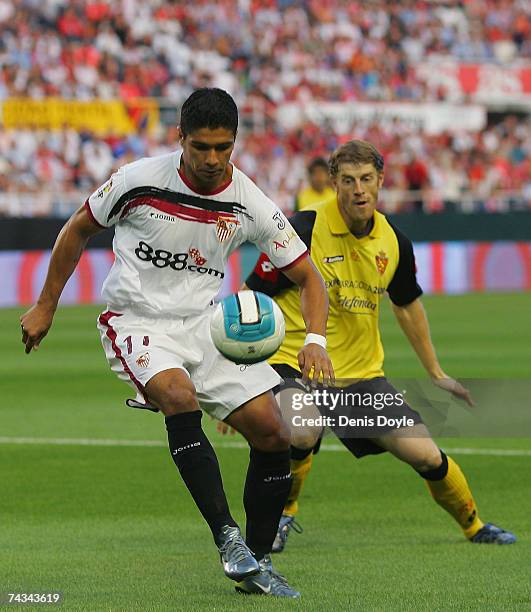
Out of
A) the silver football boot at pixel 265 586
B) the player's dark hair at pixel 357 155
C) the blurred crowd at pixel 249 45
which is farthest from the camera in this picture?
the blurred crowd at pixel 249 45

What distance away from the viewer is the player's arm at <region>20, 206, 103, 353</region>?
617cm

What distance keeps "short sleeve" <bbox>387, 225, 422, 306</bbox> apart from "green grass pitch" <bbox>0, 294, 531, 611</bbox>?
47.7 inches

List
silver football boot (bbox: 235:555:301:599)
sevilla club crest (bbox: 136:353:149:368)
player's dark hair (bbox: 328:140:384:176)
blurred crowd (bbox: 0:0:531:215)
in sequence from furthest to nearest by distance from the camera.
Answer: blurred crowd (bbox: 0:0:531:215) < player's dark hair (bbox: 328:140:384:176) < sevilla club crest (bbox: 136:353:149:368) < silver football boot (bbox: 235:555:301:599)

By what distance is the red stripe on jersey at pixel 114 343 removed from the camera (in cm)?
608

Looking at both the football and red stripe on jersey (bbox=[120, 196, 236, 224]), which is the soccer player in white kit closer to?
red stripe on jersey (bbox=[120, 196, 236, 224])

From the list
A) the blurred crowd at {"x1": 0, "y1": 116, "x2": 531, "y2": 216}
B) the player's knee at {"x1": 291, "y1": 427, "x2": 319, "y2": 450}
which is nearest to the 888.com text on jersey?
the player's knee at {"x1": 291, "y1": 427, "x2": 319, "y2": 450}

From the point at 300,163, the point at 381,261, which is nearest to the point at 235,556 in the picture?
the point at 381,261

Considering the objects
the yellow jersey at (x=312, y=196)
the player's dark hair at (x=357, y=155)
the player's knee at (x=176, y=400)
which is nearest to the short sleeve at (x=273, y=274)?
the player's dark hair at (x=357, y=155)

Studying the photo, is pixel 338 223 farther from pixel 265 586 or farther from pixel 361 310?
pixel 265 586

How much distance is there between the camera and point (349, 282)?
299 inches

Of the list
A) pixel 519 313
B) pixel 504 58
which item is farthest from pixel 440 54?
pixel 519 313

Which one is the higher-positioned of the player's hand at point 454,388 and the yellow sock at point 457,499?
A: the player's hand at point 454,388

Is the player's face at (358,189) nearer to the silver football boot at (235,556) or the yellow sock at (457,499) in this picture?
the yellow sock at (457,499)

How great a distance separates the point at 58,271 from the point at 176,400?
79 centimetres
